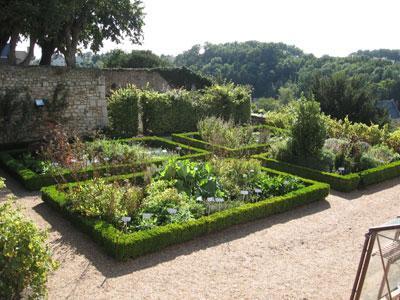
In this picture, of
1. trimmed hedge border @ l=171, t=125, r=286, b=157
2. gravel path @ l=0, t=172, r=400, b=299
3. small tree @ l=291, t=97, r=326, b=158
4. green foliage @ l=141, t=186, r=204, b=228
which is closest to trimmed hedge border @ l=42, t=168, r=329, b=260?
gravel path @ l=0, t=172, r=400, b=299

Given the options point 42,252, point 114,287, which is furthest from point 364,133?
point 42,252

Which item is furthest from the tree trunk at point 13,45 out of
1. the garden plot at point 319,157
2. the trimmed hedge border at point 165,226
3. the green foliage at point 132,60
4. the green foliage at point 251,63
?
the green foliage at point 251,63

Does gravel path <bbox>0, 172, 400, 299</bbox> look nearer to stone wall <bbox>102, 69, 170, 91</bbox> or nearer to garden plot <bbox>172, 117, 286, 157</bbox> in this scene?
garden plot <bbox>172, 117, 286, 157</bbox>

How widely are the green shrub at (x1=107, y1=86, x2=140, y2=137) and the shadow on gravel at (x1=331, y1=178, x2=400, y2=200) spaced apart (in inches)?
309

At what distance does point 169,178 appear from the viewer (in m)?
8.02

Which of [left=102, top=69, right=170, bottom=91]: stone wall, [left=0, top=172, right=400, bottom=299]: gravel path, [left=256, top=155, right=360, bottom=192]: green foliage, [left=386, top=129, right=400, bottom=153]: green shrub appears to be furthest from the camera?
[left=102, top=69, right=170, bottom=91]: stone wall

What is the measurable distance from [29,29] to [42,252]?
12.3 metres

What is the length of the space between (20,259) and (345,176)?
23.8 ft

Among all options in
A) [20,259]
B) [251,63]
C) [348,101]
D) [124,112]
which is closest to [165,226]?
[20,259]

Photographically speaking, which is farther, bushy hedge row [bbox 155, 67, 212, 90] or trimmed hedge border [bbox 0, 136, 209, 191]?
bushy hedge row [bbox 155, 67, 212, 90]

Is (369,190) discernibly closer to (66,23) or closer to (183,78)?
(66,23)

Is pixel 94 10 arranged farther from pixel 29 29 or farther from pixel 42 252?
pixel 42 252

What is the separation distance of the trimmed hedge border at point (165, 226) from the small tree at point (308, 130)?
211 cm

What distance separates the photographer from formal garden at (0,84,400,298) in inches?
225
